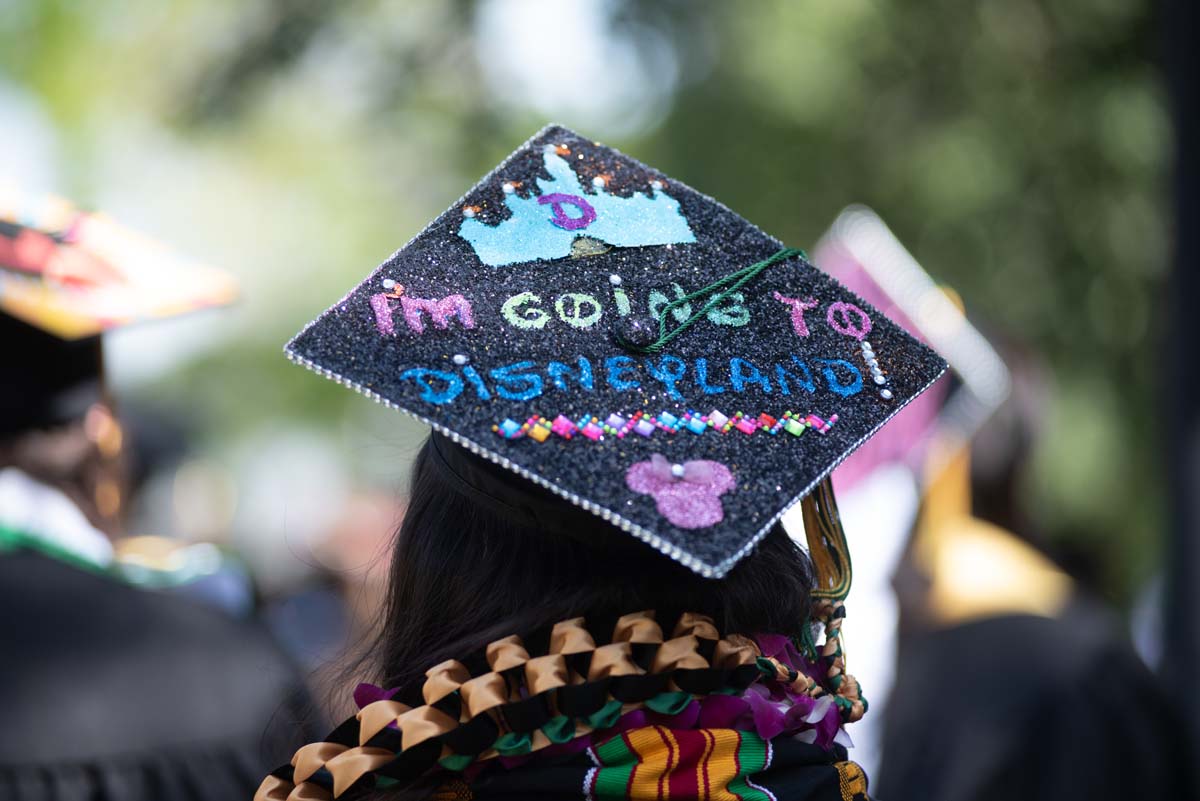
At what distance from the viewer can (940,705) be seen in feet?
9.73

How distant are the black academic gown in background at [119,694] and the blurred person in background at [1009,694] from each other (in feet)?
5.00

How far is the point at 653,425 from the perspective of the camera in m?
1.26

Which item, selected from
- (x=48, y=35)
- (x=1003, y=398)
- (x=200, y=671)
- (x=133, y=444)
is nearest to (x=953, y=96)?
(x=1003, y=398)

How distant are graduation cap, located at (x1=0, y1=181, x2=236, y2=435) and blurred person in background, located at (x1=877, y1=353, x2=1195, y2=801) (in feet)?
6.11

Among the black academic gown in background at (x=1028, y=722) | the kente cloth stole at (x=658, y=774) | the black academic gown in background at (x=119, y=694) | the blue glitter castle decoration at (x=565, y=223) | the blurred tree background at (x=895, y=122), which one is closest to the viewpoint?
the kente cloth stole at (x=658, y=774)

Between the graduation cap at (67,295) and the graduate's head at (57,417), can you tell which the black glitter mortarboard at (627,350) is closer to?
the graduation cap at (67,295)

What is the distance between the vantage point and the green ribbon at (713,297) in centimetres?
132

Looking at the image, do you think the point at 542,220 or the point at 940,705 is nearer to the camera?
the point at 542,220

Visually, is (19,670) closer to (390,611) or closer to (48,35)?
(390,611)

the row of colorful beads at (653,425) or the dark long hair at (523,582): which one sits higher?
the row of colorful beads at (653,425)

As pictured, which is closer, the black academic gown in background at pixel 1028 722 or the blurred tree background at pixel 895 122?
the black academic gown in background at pixel 1028 722

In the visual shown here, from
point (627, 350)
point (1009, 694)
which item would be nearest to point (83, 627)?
point (627, 350)

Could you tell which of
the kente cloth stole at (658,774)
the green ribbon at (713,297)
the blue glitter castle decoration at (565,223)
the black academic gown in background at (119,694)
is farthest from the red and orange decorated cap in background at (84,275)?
the kente cloth stole at (658,774)

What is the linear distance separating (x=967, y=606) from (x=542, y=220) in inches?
84.9
